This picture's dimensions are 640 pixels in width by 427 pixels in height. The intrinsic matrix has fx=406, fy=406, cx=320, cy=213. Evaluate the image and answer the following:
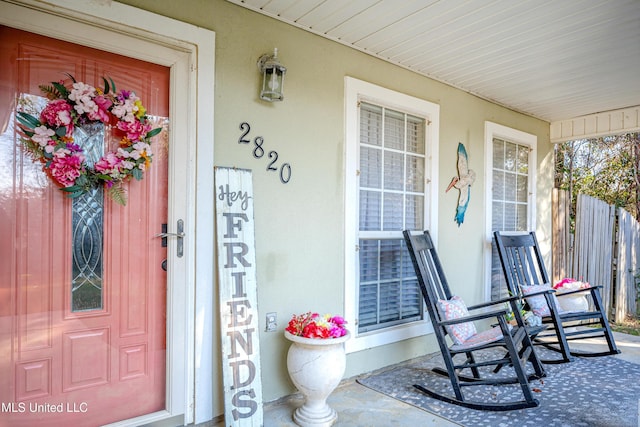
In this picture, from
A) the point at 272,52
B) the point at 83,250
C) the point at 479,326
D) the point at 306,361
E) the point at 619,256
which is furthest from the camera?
the point at 619,256

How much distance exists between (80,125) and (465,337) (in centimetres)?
276

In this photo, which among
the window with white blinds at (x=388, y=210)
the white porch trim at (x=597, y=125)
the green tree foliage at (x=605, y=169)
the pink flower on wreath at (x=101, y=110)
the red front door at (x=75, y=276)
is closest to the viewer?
the red front door at (x=75, y=276)

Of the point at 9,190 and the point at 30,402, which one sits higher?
the point at 9,190

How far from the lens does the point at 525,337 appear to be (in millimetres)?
2865

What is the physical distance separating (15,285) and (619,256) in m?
6.29

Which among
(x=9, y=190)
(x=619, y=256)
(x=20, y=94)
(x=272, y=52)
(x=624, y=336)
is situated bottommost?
(x=624, y=336)

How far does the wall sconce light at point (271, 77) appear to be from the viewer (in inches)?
101

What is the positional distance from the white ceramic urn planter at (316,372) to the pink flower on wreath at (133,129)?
143 centimetres

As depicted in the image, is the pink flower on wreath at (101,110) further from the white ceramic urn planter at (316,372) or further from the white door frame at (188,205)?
the white ceramic urn planter at (316,372)

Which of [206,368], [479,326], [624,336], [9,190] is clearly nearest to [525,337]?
[479,326]

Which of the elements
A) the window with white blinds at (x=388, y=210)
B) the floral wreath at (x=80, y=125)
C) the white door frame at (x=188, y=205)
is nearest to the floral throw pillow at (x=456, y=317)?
the window with white blinds at (x=388, y=210)

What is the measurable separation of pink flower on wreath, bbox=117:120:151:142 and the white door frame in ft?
0.59

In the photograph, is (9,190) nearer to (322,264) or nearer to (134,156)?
(134,156)

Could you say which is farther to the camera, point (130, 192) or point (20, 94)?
point (130, 192)
